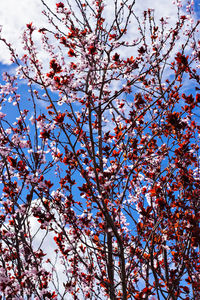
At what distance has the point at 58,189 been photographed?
5184 millimetres

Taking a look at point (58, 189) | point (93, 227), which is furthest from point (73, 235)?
point (58, 189)

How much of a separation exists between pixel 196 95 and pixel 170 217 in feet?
6.69

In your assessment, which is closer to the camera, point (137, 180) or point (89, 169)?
point (89, 169)

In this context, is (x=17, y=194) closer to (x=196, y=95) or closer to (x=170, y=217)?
(x=170, y=217)

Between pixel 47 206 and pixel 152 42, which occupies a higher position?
pixel 152 42

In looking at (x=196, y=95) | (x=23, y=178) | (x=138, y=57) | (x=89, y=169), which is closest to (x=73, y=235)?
(x=89, y=169)

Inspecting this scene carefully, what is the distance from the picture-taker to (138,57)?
232 inches

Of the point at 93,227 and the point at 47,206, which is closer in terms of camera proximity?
the point at 47,206

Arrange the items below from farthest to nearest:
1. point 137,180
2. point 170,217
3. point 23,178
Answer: point 137,180 → point 170,217 → point 23,178

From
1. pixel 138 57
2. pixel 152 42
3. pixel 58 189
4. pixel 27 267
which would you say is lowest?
pixel 27 267

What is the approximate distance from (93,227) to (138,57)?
138 inches

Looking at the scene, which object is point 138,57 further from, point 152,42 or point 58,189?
point 58,189

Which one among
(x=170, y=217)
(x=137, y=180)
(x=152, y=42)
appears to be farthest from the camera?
(x=152, y=42)

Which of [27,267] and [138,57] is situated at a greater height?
[138,57]
